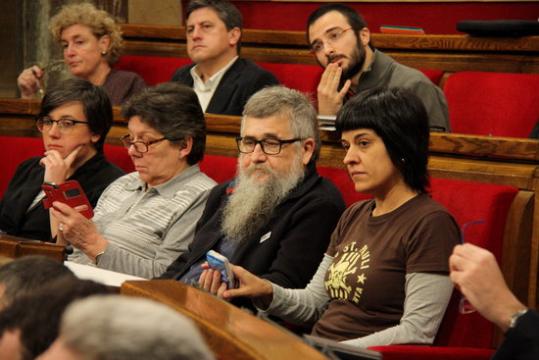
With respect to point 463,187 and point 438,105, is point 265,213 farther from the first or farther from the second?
point 438,105

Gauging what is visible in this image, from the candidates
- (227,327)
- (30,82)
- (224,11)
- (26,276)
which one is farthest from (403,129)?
(30,82)

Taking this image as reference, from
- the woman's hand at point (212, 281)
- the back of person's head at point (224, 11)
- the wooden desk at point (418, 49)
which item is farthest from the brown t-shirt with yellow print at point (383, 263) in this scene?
the back of person's head at point (224, 11)

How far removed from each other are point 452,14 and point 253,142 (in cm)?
247

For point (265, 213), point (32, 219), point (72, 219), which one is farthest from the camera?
point (32, 219)

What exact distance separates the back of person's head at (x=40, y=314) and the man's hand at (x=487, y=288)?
76cm

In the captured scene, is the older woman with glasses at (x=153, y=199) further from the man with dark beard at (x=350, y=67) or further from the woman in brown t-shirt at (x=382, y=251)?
the man with dark beard at (x=350, y=67)

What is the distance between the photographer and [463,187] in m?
2.62

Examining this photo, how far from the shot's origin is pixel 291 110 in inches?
113

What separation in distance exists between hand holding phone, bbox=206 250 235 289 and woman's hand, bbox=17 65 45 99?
8.24 feet

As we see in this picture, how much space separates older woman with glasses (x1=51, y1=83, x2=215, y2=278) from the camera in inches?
119

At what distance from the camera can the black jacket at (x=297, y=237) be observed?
269 centimetres

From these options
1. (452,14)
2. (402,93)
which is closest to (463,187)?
(402,93)

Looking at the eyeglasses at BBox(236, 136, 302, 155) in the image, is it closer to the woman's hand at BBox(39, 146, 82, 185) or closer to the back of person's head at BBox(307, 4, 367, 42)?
the woman's hand at BBox(39, 146, 82, 185)

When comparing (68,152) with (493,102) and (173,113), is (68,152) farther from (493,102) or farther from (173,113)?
(493,102)
